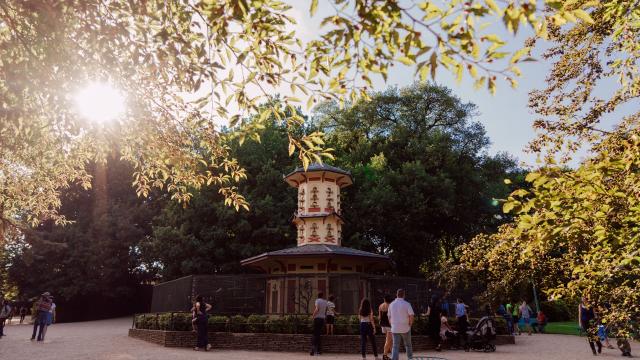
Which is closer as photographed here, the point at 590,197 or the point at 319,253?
the point at 590,197

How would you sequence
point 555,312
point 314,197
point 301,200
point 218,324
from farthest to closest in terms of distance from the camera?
1. point 555,312
2. point 301,200
3. point 314,197
4. point 218,324

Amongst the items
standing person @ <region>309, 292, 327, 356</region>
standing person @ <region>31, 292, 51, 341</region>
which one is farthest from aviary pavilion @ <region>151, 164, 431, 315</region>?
standing person @ <region>31, 292, 51, 341</region>

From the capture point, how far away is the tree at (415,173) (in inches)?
1382

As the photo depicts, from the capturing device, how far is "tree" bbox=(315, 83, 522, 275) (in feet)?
115

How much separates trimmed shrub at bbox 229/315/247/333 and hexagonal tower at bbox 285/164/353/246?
7987 mm

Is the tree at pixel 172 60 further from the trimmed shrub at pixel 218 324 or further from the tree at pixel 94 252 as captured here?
the tree at pixel 94 252

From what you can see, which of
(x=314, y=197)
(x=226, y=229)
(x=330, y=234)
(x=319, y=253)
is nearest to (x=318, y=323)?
(x=319, y=253)

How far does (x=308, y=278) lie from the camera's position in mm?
18453

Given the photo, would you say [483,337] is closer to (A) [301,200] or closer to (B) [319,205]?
(B) [319,205]

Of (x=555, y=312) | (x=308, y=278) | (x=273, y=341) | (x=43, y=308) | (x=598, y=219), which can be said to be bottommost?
(x=273, y=341)

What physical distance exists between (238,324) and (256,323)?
760mm

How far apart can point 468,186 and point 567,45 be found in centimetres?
3056

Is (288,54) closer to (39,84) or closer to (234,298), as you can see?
(39,84)

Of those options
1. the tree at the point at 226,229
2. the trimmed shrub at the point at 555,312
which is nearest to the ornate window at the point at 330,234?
the tree at the point at 226,229
